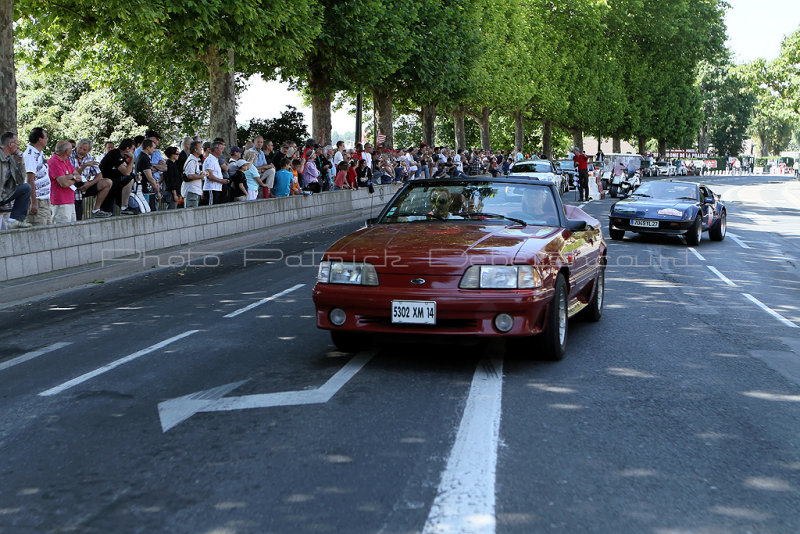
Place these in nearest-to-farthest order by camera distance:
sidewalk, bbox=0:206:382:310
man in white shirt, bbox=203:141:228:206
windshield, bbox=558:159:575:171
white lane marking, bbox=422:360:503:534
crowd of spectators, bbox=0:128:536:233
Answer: white lane marking, bbox=422:360:503:534 → sidewalk, bbox=0:206:382:310 → crowd of spectators, bbox=0:128:536:233 → man in white shirt, bbox=203:141:228:206 → windshield, bbox=558:159:575:171

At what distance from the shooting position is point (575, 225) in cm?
766

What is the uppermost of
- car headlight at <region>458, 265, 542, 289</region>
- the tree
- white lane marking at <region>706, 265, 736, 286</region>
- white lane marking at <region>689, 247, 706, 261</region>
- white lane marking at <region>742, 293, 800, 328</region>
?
the tree

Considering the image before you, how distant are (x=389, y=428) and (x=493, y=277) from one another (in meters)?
1.72

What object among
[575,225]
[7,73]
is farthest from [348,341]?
[7,73]

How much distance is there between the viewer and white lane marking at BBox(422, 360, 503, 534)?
3.75 m

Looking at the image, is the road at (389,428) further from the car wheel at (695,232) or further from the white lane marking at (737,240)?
the white lane marking at (737,240)

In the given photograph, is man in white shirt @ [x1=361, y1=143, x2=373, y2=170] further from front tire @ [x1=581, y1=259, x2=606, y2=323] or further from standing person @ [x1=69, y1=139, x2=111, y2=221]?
front tire @ [x1=581, y1=259, x2=606, y2=323]

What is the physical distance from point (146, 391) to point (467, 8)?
33389 millimetres

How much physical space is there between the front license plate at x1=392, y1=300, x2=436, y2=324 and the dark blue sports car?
12.5 m

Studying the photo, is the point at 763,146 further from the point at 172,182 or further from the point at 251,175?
the point at 172,182

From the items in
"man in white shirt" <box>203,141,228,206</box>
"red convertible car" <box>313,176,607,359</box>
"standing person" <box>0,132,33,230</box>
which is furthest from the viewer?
"man in white shirt" <box>203,141,228,206</box>

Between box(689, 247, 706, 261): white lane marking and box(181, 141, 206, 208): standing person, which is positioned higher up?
box(181, 141, 206, 208): standing person

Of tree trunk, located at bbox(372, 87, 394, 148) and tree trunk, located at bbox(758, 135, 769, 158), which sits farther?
tree trunk, located at bbox(758, 135, 769, 158)

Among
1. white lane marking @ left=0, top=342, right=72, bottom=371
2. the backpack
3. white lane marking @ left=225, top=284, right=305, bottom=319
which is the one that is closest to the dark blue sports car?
white lane marking @ left=225, top=284, right=305, bottom=319
